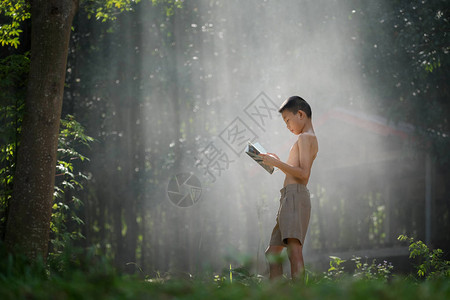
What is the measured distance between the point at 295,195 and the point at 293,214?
154 millimetres

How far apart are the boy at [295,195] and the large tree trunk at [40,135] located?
5.90 ft

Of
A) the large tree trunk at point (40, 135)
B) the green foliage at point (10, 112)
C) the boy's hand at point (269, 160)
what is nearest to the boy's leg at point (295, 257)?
the boy's hand at point (269, 160)

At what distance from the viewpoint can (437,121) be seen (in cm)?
1278

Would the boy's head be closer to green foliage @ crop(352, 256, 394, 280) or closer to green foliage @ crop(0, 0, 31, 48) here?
green foliage @ crop(352, 256, 394, 280)

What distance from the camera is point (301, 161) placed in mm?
4711

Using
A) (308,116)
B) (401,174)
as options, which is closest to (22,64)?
(308,116)

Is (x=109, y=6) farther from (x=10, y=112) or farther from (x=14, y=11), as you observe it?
(x=10, y=112)

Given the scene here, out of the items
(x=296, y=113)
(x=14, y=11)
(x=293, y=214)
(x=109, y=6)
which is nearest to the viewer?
(x=293, y=214)

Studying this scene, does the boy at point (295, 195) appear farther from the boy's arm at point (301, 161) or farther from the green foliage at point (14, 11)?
the green foliage at point (14, 11)

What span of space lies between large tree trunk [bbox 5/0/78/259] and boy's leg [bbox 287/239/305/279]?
6.51 feet

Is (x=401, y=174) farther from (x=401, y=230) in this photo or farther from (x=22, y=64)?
(x=22, y=64)

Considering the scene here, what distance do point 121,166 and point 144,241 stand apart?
3.17 metres

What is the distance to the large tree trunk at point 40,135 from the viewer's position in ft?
15.8

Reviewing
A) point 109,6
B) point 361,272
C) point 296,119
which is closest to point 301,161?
point 296,119
